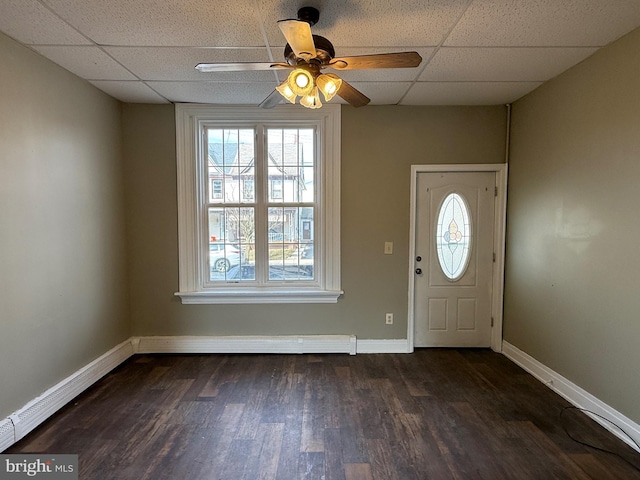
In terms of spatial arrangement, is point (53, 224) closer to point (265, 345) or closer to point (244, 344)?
point (244, 344)

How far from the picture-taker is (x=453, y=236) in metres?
3.36

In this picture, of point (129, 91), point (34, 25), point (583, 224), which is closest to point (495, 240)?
point (583, 224)

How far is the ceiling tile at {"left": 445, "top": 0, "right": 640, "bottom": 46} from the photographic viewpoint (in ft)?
5.69

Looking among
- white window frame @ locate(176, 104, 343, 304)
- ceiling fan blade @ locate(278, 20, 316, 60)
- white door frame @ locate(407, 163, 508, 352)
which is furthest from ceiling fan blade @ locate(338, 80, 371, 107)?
white door frame @ locate(407, 163, 508, 352)

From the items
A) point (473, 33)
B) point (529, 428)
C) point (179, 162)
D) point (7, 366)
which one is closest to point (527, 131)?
point (473, 33)

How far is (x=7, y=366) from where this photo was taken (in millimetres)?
1974

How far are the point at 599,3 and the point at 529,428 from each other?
101 inches

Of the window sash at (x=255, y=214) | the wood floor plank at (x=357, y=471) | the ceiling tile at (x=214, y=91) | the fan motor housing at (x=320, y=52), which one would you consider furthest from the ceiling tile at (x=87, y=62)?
the wood floor plank at (x=357, y=471)

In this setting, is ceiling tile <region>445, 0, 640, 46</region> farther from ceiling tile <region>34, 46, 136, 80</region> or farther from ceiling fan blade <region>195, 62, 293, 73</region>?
ceiling tile <region>34, 46, 136, 80</region>

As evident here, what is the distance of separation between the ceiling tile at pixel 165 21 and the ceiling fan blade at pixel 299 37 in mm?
451

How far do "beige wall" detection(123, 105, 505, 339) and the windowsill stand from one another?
2.8 inches

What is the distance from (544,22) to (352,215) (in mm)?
1990

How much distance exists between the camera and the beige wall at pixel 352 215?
322 cm

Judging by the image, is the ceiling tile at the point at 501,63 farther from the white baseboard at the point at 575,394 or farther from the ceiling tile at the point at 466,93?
the white baseboard at the point at 575,394
